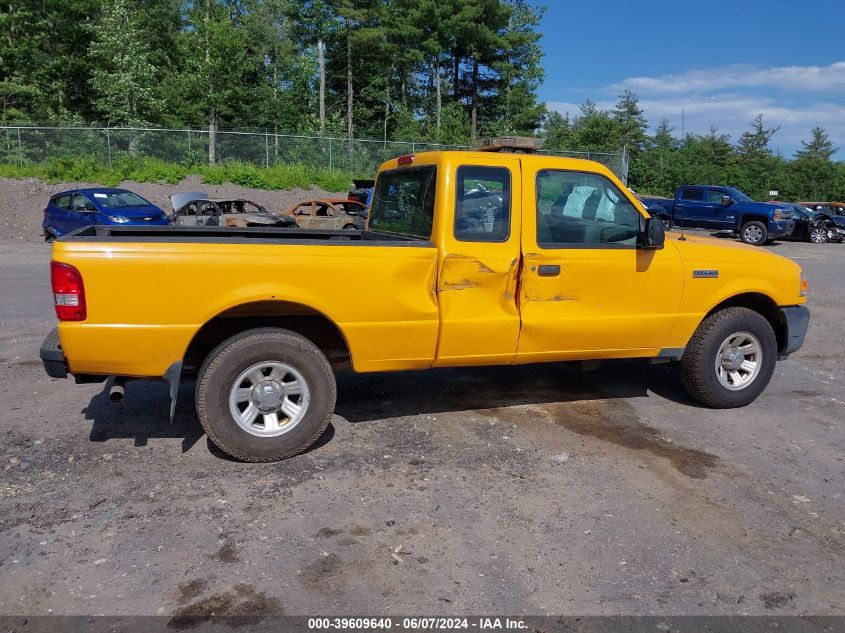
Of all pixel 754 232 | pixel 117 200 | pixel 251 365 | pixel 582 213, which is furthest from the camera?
pixel 754 232

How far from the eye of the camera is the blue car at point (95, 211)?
18781 mm

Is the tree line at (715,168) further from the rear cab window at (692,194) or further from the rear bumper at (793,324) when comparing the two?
the rear bumper at (793,324)

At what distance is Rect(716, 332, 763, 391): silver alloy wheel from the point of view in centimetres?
588

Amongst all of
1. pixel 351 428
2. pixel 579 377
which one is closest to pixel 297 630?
pixel 351 428

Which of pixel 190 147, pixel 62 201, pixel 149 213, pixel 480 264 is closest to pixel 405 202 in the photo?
pixel 480 264

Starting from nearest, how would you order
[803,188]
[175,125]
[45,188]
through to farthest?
[45,188] < [175,125] < [803,188]

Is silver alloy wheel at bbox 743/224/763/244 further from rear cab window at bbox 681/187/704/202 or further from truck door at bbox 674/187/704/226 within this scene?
rear cab window at bbox 681/187/704/202

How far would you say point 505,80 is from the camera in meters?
45.5

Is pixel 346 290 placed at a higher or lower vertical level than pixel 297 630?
higher

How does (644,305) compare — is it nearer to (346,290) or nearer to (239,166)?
(346,290)

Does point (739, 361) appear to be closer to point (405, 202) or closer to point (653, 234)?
point (653, 234)

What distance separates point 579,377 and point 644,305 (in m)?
1.59

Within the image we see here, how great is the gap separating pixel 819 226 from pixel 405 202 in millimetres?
24490

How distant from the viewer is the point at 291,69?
4262cm
